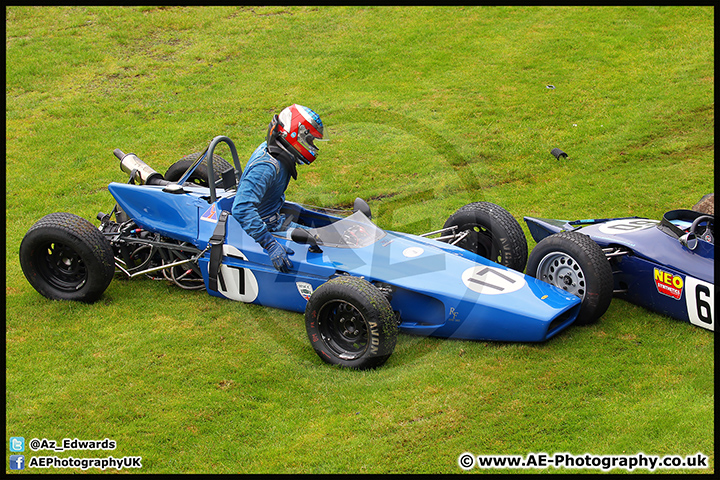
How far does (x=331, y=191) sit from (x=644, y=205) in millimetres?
4818

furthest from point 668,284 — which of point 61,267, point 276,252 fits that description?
point 61,267


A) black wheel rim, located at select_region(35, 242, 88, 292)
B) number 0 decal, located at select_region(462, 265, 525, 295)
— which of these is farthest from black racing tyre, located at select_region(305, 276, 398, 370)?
black wheel rim, located at select_region(35, 242, 88, 292)

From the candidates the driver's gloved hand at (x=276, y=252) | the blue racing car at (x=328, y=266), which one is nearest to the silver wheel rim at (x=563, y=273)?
the blue racing car at (x=328, y=266)

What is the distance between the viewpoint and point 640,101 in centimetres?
1305

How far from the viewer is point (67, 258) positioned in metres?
7.53

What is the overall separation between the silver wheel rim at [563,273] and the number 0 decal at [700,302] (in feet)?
3.36

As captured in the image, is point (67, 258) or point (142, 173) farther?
point (142, 173)

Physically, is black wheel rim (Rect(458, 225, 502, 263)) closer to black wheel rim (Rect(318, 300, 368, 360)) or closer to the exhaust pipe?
black wheel rim (Rect(318, 300, 368, 360))

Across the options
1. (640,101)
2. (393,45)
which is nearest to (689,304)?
(640,101)

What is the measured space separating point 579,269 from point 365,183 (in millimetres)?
4783

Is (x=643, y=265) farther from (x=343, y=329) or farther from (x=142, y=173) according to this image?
(x=142, y=173)

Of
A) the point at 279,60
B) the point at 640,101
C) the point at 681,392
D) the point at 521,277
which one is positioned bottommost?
the point at 681,392

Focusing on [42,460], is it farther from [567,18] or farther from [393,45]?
[567,18]

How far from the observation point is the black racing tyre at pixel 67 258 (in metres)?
7.21
